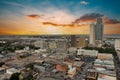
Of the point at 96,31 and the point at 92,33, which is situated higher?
the point at 96,31

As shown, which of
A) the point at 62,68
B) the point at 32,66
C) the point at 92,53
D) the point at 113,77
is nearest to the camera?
the point at 113,77

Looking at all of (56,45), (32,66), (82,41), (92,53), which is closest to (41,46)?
(56,45)

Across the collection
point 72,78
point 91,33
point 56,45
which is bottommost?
point 72,78

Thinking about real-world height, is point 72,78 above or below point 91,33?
below

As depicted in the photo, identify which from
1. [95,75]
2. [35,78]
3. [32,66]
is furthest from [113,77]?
[32,66]

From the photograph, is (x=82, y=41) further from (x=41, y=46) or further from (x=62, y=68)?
(x=62, y=68)

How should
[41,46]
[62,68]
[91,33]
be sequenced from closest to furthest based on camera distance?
[62,68] → [41,46] → [91,33]

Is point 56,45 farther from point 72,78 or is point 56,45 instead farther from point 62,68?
point 72,78

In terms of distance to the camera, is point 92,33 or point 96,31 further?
point 96,31

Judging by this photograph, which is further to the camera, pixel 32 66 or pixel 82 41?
pixel 82 41
